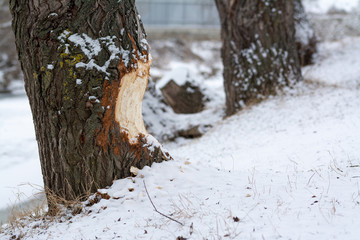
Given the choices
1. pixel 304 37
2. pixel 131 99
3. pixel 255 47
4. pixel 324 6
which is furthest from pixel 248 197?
pixel 324 6

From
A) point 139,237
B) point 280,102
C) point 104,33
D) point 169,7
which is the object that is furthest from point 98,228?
point 169,7

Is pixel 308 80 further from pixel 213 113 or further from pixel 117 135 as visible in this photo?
pixel 117 135

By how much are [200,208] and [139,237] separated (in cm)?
51

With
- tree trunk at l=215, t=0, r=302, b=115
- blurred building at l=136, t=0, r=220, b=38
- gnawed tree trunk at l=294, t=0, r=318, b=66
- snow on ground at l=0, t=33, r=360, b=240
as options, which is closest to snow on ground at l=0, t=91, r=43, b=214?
snow on ground at l=0, t=33, r=360, b=240

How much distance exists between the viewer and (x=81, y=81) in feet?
9.39

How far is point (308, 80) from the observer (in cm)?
713

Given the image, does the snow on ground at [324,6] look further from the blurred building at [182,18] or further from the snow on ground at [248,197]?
the snow on ground at [248,197]

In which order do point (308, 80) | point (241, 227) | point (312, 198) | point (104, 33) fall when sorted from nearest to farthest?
1. point (241, 227)
2. point (312, 198)
3. point (104, 33)
4. point (308, 80)

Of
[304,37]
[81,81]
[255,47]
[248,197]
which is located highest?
[304,37]

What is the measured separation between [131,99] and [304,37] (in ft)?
26.1

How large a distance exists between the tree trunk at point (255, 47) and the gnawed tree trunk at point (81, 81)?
12.5 ft

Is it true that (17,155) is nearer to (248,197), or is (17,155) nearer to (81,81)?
(81,81)

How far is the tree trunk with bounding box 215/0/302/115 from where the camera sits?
21.3ft

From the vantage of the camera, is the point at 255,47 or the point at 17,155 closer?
the point at 255,47
